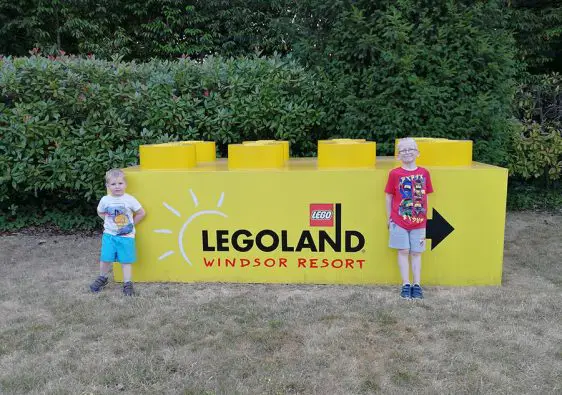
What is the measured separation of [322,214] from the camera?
456cm

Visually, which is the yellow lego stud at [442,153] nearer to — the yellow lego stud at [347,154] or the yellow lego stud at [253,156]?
the yellow lego stud at [347,154]

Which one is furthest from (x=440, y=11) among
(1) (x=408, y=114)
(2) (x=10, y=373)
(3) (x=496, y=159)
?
(2) (x=10, y=373)

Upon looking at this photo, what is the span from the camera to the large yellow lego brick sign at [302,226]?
445 centimetres

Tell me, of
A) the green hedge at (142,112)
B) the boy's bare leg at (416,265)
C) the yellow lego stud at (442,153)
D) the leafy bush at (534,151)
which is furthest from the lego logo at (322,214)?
the leafy bush at (534,151)

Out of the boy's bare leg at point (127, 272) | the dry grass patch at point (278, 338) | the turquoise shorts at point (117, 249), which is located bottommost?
the dry grass patch at point (278, 338)

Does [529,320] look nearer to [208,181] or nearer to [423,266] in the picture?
[423,266]

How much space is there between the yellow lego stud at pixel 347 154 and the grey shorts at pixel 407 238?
27.5 inches

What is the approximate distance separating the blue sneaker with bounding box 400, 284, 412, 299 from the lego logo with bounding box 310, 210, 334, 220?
2.99 feet

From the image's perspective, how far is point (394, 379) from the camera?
291cm

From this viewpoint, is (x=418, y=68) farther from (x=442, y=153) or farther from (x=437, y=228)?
(x=437, y=228)

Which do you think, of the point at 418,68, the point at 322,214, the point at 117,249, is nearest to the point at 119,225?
the point at 117,249

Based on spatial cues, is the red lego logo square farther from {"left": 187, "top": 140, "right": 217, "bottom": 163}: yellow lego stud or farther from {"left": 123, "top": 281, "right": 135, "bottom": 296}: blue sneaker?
{"left": 123, "top": 281, "right": 135, "bottom": 296}: blue sneaker

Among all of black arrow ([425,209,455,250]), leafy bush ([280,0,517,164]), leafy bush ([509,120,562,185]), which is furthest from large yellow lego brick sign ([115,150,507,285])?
leafy bush ([509,120,562,185])

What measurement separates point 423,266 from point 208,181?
7.07 feet
